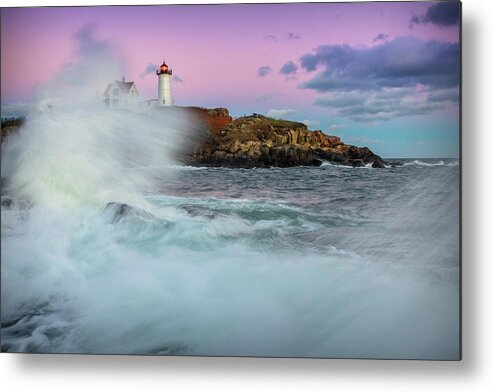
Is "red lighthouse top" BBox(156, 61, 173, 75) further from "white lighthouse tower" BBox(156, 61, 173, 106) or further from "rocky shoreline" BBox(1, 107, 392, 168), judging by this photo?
"rocky shoreline" BBox(1, 107, 392, 168)

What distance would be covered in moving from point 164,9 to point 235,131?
708 millimetres

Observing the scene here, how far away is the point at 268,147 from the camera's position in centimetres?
356

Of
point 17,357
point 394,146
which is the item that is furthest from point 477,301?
point 17,357

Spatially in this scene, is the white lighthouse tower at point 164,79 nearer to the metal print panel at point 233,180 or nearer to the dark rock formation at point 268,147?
the metal print panel at point 233,180

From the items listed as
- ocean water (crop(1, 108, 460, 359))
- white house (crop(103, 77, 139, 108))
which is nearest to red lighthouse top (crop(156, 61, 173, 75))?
white house (crop(103, 77, 139, 108))

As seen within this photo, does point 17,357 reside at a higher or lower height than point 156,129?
lower

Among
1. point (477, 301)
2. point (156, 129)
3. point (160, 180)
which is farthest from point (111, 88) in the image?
point (477, 301)

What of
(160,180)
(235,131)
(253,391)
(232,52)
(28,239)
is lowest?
(253,391)

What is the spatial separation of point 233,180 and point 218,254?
382 millimetres

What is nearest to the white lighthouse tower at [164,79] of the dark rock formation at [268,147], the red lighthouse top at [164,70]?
the red lighthouse top at [164,70]

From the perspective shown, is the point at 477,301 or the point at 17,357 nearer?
the point at 477,301

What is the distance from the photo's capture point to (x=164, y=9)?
11.5 feet

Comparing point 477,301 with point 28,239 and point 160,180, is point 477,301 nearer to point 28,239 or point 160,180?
point 160,180

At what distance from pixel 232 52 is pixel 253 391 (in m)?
1.70
